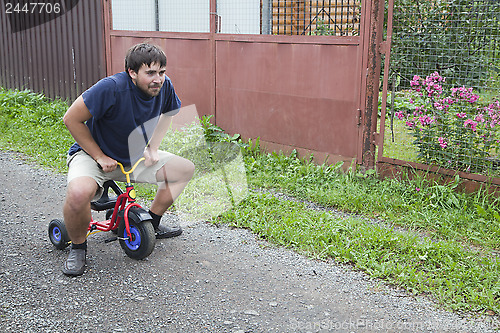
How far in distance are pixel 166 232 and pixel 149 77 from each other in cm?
129

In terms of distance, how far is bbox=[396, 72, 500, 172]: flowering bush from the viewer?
15.7 ft

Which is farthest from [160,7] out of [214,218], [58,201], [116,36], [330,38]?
[214,218]

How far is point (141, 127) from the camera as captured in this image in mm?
3879

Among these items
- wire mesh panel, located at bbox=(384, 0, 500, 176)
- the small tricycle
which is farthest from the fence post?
the small tricycle

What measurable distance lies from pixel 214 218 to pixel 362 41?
7.55 ft

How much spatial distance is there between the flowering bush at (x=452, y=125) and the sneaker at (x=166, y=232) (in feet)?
8.00

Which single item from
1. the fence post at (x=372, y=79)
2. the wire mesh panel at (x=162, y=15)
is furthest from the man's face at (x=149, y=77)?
the wire mesh panel at (x=162, y=15)

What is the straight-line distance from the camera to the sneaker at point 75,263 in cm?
363

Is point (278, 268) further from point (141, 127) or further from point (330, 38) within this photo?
point (330, 38)

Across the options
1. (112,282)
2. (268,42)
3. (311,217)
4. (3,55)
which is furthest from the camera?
(3,55)

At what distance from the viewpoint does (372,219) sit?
15.6 ft

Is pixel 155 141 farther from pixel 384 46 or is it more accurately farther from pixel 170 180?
pixel 384 46

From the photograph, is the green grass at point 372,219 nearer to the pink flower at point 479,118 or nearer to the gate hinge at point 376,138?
the gate hinge at point 376,138

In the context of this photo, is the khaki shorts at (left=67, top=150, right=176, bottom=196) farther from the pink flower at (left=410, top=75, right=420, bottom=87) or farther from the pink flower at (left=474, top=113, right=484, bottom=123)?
the pink flower at (left=474, top=113, right=484, bottom=123)
